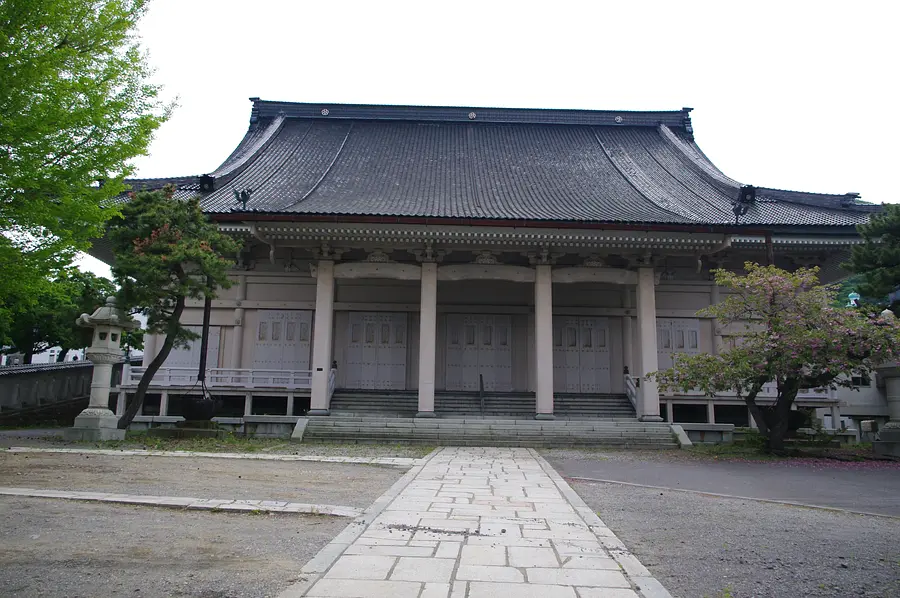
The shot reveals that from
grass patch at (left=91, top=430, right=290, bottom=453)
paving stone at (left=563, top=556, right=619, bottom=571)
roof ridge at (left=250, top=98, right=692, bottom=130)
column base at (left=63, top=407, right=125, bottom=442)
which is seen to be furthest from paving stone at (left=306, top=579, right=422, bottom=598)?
roof ridge at (left=250, top=98, right=692, bottom=130)

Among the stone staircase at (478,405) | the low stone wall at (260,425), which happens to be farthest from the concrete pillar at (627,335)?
the low stone wall at (260,425)

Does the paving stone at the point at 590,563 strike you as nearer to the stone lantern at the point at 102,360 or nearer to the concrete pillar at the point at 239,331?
the stone lantern at the point at 102,360

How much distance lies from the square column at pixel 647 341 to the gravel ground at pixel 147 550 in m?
12.1

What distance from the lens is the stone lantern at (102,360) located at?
12.6 m

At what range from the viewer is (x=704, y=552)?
4.72 m

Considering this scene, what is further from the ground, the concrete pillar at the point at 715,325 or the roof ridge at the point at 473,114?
the roof ridge at the point at 473,114

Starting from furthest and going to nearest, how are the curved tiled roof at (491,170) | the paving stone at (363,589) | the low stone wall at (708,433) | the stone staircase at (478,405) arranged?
the curved tiled roof at (491,170) → the stone staircase at (478,405) → the low stone wall at (708,433) → the paving stone at (363,589)

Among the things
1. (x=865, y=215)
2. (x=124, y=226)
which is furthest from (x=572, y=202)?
(x=124, y=226)

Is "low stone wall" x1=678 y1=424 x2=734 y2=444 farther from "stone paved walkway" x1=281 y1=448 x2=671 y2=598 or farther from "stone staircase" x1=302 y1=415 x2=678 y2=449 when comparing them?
"stone paved walkway" x1=281 y1=448 x2=671 y2=598

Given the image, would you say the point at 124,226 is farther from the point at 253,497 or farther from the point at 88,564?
the point at 88,564

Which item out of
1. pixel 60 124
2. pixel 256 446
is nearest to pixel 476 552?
pixel 60 124

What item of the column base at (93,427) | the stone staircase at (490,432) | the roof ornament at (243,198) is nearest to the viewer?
the column base at (93,427)

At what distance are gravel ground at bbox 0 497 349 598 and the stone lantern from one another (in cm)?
735

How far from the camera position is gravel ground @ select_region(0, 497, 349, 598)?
356 centimetres
